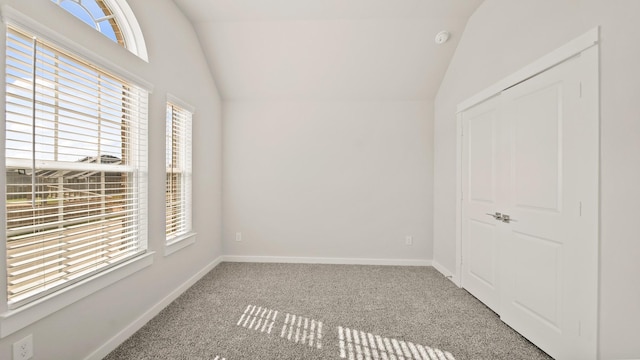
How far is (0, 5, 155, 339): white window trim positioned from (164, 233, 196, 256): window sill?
0.41 m

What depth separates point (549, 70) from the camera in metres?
1.90

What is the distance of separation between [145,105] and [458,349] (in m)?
3.15

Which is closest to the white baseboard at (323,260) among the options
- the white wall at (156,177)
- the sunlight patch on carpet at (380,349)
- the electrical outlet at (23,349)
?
the white wall at (156,177)

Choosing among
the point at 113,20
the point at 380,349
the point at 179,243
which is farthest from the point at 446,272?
the point at 113,20

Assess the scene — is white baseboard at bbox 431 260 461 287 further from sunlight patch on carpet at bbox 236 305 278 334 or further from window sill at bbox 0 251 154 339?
window sill at bbox 0 251 154 339

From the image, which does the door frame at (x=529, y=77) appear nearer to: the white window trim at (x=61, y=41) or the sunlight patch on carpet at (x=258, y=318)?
the sunlight patch on carpet at (x=258, y=318)

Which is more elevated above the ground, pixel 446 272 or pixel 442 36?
pixel 442 36

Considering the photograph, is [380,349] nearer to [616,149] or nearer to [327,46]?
[616,149]

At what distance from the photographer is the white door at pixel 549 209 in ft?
5.41

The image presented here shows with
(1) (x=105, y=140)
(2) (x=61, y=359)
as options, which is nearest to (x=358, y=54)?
(1) (x=105, y=140)

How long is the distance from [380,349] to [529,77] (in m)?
2.39

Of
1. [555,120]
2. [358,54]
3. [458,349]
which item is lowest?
[458,349]

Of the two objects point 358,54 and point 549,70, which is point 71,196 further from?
point 549,70

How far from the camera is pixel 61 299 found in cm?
152
